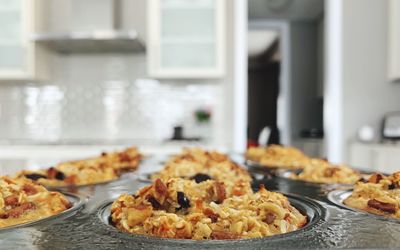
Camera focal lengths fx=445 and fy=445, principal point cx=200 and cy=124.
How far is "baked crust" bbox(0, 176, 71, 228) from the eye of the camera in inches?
32.4

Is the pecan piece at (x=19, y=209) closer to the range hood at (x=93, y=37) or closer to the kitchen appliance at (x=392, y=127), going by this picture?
the range hood at (x=93, y=37)

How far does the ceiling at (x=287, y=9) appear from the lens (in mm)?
7008

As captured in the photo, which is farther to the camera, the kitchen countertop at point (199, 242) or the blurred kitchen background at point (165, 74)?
the blurred kitchen background at point (165, 74)

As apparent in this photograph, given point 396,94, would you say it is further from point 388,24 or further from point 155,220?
point 155,220

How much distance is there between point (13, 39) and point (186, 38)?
1.53m

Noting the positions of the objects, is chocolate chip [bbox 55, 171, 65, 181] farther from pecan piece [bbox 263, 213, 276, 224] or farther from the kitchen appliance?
the kitchen appliance

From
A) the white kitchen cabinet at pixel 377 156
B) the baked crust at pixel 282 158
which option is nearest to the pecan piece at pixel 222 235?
the baked crust at pixel 282 158

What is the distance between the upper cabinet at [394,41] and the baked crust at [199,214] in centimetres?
373

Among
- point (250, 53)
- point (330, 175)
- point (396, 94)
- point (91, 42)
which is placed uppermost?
point (250, 53)

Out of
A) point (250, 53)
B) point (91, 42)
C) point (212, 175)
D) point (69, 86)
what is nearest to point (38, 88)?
point (69, 86)

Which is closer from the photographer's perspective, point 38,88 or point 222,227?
point 222,227

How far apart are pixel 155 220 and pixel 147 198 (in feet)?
0.40

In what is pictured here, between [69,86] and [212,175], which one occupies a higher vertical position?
[69,86]

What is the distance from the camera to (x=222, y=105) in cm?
432
